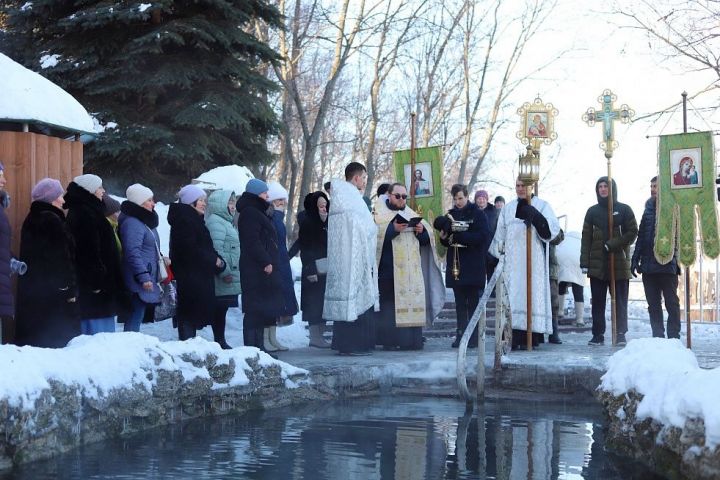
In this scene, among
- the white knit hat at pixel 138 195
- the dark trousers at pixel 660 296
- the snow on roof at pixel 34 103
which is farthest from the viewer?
the dark trousers at pixel 660 296

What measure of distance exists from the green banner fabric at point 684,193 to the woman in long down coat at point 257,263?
167 inches

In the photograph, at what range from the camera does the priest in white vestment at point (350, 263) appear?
11391 mm

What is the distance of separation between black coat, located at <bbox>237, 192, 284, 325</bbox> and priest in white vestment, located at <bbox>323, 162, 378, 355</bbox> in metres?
0.86

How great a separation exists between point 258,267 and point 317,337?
2.29m

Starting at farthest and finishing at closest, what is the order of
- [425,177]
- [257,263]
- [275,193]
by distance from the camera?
1. [425,177]
2. [275,193]
3. [257,263]

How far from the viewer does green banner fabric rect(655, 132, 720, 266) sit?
12258 millimetres

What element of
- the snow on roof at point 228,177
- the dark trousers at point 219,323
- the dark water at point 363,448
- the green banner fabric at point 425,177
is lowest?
the dark water at point 363,448

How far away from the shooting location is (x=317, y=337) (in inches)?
501

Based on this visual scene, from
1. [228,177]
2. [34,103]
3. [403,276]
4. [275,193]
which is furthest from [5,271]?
[228,177]

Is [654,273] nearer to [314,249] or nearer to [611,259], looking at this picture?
[611,259]

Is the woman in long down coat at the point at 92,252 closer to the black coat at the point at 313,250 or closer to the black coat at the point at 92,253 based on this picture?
the black coat at the point at 92,253

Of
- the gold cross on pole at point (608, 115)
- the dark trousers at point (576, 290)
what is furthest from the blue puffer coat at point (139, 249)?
the dark trousers at point (576, 290)

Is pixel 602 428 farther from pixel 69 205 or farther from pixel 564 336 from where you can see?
pixel 564 336

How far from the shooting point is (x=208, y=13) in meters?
18.6
